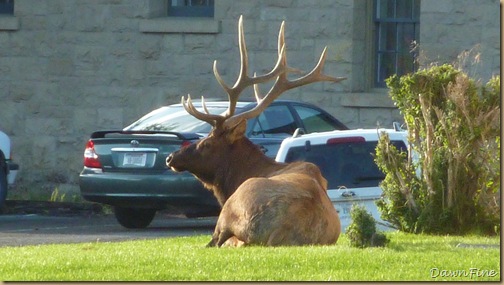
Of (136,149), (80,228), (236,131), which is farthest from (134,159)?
(236,131)

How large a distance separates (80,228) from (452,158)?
19.9 ft

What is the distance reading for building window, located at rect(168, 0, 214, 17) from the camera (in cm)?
2089

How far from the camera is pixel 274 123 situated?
16.0 m

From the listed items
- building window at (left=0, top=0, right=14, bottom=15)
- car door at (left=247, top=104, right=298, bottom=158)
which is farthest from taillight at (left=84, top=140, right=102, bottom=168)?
building window at (left=0, top=0, right=14, bottom=15)

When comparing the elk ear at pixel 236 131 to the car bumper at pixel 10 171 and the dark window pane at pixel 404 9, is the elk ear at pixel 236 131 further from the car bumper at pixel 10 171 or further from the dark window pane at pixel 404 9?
the dark window pane at pixel 404 9

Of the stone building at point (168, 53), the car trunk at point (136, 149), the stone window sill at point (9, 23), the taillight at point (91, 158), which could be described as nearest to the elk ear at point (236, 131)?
the car trunk at point (136, 149)

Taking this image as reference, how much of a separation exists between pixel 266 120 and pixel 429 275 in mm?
7511

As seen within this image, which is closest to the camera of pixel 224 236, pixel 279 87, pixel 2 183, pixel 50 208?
pixel 224 236

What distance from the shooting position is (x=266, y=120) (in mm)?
15914

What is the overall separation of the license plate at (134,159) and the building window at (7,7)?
23.6ft

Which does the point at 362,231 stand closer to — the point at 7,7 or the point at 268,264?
the point at 268,264

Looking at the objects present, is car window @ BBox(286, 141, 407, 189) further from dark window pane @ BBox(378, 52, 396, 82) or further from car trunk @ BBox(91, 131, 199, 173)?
dark window pane @ BBox(378, 52, 396, 82)

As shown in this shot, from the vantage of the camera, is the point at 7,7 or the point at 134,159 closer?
the point at 134,159

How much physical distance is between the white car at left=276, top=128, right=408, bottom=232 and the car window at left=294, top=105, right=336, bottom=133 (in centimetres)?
323
